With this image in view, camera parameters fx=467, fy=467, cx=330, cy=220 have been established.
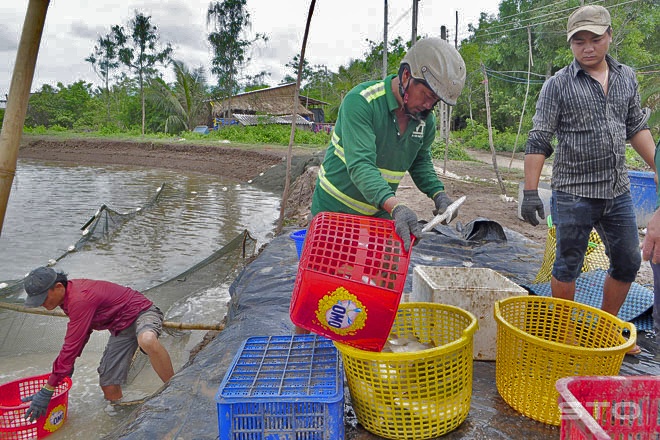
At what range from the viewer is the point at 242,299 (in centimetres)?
385

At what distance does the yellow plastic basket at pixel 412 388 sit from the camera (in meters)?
1.66

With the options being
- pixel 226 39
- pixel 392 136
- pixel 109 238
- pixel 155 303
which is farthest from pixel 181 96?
pixel 392 136

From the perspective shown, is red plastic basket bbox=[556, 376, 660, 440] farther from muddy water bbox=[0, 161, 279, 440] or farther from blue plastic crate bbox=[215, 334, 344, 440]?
muddy water bbox=[0, 161, 279, 440]

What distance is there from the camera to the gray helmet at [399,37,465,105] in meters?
1.80

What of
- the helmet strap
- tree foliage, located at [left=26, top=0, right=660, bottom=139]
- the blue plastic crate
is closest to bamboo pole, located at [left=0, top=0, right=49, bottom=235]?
the blue plastic crate

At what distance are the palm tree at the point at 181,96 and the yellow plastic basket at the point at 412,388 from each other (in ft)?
95.3

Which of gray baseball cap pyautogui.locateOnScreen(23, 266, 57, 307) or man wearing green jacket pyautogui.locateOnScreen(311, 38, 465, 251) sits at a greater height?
man wearing green jacket pyautogui.locateOnScreen(311, 38, 465, 251)

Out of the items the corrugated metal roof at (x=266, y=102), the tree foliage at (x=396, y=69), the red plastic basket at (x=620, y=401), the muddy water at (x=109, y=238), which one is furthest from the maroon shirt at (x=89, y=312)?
the corrugated metal roof at (x=266, y=102)

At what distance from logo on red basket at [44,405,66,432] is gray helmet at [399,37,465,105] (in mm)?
3057

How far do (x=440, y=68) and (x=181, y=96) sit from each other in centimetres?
3060

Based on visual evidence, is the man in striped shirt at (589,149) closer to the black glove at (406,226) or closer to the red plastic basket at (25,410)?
the black glove at (406,226)

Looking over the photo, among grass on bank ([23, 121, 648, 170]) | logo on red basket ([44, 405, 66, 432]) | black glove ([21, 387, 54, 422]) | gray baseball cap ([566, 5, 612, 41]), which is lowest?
logo on red basket ([44, 405, 66, 432])

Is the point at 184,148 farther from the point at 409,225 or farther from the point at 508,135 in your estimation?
the point at 409,225

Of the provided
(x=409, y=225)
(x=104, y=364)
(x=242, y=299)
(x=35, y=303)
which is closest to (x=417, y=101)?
(x=409, y=225)
